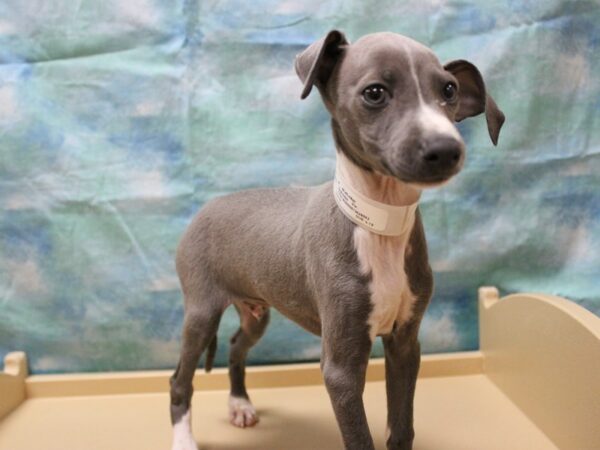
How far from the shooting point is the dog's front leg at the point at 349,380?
119 centimetres

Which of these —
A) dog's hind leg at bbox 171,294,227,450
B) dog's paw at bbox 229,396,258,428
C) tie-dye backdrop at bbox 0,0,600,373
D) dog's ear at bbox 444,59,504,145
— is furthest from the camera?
tie-dye backdrop at bbox 0,0,600,373

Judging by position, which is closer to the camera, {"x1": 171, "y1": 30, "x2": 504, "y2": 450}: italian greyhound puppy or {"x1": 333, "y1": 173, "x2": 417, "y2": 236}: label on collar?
{"x1": 171, "y1": 30, "x2": 504, "y2": 450}: italian greyhound puppy

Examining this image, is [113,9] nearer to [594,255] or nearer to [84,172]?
[84,172]

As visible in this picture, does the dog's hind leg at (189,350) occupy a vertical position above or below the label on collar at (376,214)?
below

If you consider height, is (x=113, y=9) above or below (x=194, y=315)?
above

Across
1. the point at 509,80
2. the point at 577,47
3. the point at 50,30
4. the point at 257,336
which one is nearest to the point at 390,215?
the point at 257,336

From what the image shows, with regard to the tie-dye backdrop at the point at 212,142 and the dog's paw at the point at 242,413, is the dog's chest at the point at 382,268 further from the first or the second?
the tie-dye backdrop at the point at 212,142

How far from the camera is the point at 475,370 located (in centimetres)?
195

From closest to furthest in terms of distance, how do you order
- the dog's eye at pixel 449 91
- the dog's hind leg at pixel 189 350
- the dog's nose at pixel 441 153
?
the dog's nose at pixel 441 153 < the dog's eye at pixel 449 91 < the dog's hind leg at pixel 189 350

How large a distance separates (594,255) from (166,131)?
1.27 metres

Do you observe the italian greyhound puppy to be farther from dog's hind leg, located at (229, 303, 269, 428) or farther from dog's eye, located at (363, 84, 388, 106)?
dog's hind leg, located at (229, 303, 269, 428)

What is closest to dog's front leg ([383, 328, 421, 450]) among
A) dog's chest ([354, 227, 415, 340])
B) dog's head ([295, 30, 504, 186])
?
dog's chest ([354, 227, 415, 340])

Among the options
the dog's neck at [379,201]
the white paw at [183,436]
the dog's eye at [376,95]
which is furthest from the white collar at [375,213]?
the white paw at [183,436]

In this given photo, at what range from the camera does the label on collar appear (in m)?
1.16
